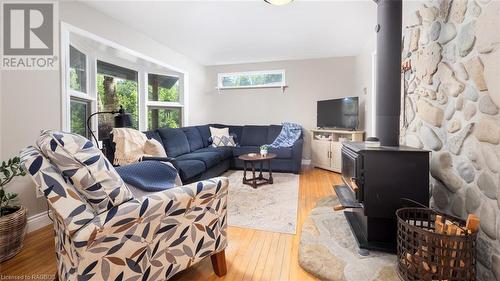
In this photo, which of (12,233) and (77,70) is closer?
(12,233)

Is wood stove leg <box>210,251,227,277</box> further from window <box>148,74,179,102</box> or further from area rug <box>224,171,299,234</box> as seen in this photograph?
window <box>148,74,179,102</box>

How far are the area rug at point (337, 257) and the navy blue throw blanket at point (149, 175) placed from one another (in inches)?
45.6

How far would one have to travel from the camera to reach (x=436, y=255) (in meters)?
1.30

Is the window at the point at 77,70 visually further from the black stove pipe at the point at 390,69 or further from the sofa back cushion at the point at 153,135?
the black stove pipe at the point at 390,69

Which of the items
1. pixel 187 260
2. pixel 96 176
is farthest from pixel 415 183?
pixel 96 176

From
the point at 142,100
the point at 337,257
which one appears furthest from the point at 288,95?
the point at 337,257

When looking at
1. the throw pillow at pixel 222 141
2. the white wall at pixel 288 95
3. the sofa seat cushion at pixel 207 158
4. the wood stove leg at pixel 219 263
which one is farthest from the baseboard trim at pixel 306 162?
the wood stove leg at pixel 219 263

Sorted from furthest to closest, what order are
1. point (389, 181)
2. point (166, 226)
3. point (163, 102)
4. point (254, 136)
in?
point (254, 136)
point (163, 102)
point (389, 181)
point (166, 226)

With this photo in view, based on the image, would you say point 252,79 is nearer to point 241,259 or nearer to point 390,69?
point 390,69

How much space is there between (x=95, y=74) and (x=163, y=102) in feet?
4.66

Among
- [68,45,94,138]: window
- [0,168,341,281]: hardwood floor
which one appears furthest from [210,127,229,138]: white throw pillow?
[0,168,341,281]: hardwood floor

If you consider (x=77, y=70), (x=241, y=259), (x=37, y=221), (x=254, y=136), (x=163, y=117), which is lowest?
(x=241, y=259)

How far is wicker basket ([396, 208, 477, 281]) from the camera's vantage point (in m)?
1.26

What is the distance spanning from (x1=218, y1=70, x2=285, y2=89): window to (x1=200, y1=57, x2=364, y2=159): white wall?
10 centimetres
